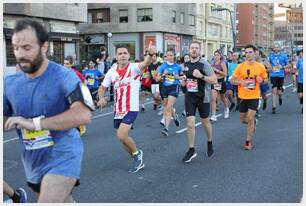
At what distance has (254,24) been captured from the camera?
106 m

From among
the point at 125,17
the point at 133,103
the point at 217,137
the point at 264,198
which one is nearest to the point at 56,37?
the point at 125,17

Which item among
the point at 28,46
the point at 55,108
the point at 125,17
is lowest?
the point at 55,108

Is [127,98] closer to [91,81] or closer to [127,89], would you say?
[127,89]

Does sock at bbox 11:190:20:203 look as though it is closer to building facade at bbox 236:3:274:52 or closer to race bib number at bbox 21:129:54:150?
race bib number at bbox 21:129:54:150

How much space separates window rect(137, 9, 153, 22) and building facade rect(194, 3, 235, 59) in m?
11.0

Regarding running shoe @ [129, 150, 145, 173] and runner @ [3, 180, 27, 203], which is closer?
runner @ [3, 180, 27, 203]

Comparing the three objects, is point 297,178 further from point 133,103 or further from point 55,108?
point 55,108

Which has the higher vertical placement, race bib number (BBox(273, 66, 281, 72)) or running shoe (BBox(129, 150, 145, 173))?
race bib number (BBox(273, 66, 281, 72))

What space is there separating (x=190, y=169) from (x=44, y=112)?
394cm

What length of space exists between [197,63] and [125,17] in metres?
41.8

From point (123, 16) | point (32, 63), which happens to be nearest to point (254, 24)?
point (123, 16)

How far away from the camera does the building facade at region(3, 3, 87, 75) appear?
27234 mm

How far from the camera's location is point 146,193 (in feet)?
18.9

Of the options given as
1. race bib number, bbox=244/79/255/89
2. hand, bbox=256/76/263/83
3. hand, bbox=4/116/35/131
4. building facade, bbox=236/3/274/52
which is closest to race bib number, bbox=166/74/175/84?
race bib number, bbox=244/79/255/89
